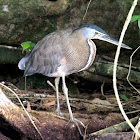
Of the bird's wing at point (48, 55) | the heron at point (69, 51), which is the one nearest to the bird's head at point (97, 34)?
the heron at point (69, 51)

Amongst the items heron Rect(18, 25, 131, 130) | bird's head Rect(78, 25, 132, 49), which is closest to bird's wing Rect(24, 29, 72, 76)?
heron Rect(18, 25, 131, 130)

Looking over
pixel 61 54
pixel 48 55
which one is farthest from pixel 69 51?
pixel 48 55

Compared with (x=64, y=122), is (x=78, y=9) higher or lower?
higher

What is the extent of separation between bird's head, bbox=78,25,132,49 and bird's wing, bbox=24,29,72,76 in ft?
0.78

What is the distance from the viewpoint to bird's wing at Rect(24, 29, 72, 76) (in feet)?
9.27

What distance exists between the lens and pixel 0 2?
3303mm

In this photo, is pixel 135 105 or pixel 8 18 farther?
pixel 8 18

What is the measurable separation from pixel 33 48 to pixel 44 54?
0.25m

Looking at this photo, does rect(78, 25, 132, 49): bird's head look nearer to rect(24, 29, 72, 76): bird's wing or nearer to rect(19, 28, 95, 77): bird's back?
rect(19, 28, 95, 77): bird's back

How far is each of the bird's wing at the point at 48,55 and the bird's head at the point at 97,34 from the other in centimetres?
24

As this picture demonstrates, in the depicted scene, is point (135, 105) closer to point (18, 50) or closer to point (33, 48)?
point (33, 48)

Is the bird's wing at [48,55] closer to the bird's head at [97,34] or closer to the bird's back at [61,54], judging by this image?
the bird's back at [61,54]

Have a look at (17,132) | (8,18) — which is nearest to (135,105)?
(17,132)

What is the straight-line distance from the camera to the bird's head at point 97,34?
8.46ft
